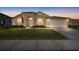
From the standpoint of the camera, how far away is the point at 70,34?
114 inches

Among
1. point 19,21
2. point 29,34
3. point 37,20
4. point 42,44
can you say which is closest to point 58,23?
point 37,20

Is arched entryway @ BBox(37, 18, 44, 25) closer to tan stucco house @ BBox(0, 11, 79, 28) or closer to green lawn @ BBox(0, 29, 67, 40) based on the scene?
tan stucco house @ BBox(0, 11, 79, 28)

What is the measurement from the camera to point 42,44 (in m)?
2.82

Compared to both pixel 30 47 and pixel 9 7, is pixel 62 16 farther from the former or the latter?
pixel 9 7

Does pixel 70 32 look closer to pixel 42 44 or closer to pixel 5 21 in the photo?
pixel 42 44

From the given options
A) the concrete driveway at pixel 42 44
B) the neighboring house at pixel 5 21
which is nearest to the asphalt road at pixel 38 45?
the concrete driveway at pixel 42 44

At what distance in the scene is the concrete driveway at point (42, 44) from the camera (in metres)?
2.80

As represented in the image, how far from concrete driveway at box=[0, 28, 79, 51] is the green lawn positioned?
90 mm

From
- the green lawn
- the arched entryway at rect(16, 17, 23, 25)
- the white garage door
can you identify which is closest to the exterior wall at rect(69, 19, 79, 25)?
the white garage door

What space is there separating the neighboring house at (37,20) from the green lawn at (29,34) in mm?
154

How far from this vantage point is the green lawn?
9.35ft

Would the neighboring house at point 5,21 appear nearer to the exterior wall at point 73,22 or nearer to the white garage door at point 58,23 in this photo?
the white garage door at point 58,23
